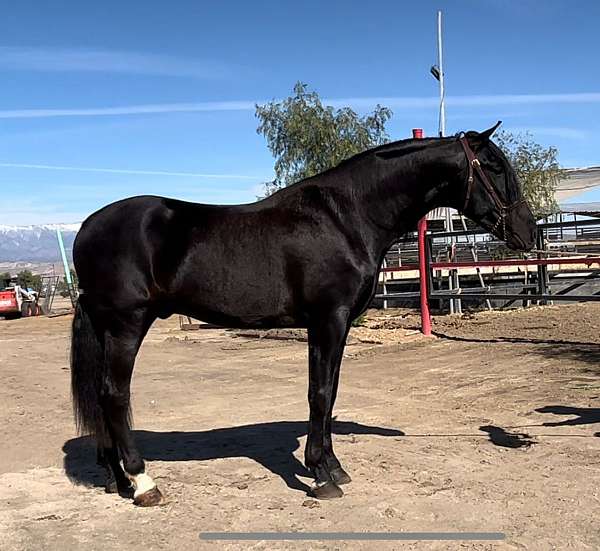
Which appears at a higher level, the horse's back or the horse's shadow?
the horse's back

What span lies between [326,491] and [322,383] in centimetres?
61

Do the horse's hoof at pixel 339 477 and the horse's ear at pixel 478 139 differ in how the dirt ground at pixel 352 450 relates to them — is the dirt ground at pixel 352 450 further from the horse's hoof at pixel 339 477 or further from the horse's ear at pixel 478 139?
the horse's ear at pixel 478 139

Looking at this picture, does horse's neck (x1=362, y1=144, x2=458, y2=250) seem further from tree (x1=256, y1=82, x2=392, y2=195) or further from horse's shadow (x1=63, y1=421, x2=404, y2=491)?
tree (x1=256, y1=82, x2=392, y2=195)

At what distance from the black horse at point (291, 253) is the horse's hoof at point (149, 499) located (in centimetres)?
1

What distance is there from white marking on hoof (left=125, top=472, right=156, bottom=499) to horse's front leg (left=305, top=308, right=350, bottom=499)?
0.93 metres

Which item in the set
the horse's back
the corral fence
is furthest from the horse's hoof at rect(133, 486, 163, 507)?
the corral fence

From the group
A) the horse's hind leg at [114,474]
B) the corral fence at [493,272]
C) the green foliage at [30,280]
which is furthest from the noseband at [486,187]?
the green foliage at [30,280]

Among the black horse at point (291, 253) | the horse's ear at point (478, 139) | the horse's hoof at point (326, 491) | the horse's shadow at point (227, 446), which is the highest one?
the horse's ear at point (478, 139)

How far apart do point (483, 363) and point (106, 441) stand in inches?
199

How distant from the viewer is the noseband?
3984mm

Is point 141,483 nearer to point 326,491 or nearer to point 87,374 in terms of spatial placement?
point 87,374

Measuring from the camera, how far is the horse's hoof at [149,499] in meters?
3.88

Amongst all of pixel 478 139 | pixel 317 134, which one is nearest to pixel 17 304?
pixel 317 134

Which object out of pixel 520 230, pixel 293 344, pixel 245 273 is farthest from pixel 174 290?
pixel 293 344
